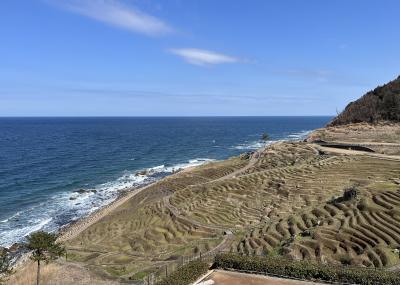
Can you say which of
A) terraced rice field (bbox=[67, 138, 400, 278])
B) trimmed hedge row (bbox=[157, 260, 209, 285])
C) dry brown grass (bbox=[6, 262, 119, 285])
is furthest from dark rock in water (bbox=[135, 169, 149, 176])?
trimmed hedge row (bbox=[157, 260, 209, 285])

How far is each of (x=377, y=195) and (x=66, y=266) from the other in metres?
34.1

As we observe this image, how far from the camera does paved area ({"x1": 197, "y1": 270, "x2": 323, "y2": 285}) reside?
29.6m

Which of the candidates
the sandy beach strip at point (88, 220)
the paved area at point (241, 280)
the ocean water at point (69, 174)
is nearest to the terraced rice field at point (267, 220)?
the sandy beach strip at point (88, 220)

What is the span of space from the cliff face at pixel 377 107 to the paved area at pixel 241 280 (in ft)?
348

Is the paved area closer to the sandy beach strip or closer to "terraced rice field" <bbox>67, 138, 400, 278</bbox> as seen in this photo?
"terraced rice field" <bbox>67, 138, 400, 278</bbox>

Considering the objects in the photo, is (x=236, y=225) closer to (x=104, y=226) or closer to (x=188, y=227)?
(x=188, y=227)

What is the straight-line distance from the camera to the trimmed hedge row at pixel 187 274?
28781 millimetres

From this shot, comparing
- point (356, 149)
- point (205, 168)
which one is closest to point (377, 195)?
point (356, 149)

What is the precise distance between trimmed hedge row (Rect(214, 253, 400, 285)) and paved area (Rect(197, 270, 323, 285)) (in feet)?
1.70

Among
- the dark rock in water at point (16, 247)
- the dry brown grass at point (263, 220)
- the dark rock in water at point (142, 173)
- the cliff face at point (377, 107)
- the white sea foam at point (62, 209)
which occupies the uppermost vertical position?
the cliff face at point (377, 107)

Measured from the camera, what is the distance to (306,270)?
29641 mm

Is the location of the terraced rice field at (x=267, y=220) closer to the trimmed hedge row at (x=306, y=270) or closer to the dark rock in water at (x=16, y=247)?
the trimmed hedge row at (x=306, y=270)

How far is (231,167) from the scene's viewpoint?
8575 cm

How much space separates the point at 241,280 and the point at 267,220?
20137 mm
